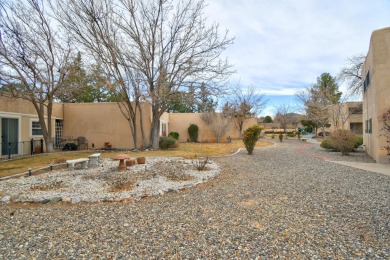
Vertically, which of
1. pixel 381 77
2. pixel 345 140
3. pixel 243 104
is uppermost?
pixel 243 104

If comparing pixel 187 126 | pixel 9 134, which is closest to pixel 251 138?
pixel 187 126

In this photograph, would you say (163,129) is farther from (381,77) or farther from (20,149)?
(381,77)

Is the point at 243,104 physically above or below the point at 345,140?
above

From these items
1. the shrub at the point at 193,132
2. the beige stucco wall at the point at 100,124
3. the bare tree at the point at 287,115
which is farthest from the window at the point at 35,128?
the bare tree at the point at 287,115

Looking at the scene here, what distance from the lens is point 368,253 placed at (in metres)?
2.65

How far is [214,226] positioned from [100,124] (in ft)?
47.9

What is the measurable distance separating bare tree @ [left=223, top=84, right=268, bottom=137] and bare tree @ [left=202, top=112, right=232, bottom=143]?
1.33 metres

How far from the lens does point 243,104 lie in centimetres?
2581

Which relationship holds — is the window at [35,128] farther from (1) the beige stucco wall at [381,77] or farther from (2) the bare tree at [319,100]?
(2) the bare tree at [319,100]

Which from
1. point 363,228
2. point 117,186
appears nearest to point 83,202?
point 117,186

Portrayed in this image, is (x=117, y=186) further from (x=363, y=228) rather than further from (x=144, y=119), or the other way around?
(x=144, y=119)

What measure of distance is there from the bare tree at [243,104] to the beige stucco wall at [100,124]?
37.4 feet

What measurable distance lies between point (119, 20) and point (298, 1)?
31.4ft

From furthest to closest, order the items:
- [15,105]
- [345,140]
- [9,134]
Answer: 1. [15,105]
2. [345,140]
3. [9,134]
